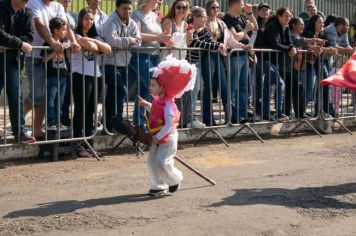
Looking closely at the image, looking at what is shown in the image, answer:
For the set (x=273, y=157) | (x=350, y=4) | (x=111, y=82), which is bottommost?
(x=273, y=157)

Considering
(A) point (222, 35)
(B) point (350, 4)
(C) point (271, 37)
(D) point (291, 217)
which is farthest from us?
(B) point (350, 4)

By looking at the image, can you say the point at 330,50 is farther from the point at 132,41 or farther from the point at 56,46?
the point at 56,46

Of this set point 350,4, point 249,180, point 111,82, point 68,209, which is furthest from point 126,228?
point 350,4

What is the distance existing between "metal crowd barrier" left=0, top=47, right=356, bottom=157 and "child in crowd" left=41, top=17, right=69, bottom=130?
0.07 metres

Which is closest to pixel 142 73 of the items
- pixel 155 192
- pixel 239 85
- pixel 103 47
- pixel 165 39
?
pixel 165 39

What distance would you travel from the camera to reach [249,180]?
8.75 m

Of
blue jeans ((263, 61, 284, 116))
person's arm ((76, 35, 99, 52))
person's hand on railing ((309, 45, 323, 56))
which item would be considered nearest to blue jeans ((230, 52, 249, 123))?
blue jeans ((263, 61, 284, 116))

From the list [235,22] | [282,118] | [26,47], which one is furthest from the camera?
[282,118]

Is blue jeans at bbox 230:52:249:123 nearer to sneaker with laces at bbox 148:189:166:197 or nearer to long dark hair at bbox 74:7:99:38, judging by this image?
long dark hair at bbox 74:7:99:38

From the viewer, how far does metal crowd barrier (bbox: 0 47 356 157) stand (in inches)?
396

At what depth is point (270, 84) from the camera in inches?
492

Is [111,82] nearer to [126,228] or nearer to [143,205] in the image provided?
[143,205]

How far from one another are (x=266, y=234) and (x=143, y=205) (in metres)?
1.47

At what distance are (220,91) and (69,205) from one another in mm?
4942
